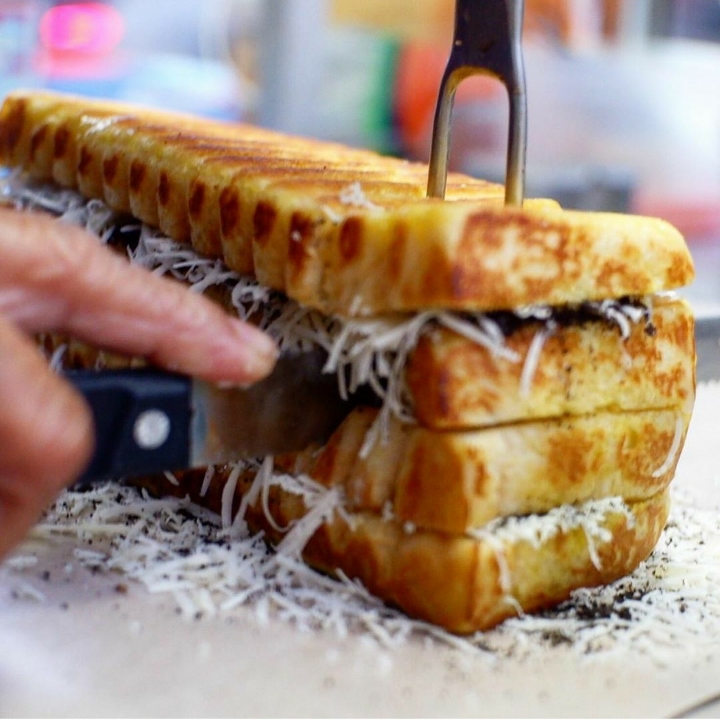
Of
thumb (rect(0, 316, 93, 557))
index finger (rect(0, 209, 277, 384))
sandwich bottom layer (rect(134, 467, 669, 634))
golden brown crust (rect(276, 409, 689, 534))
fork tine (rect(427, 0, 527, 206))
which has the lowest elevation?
sandwich bottom layer (rect(134, 467, 669, 634))

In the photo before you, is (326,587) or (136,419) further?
(326,587)

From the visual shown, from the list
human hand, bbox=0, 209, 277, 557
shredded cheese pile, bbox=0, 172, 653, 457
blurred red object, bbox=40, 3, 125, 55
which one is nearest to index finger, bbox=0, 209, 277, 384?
human hand, bbox=0, 209, 277, 557

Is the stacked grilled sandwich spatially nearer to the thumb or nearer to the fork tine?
the fork tine

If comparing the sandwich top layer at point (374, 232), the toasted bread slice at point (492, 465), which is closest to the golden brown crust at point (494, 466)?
the toasted bread slice at point (492, 465)

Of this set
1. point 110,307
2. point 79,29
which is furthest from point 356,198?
point 79,29

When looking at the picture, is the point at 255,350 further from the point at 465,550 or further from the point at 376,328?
the point at 465,550

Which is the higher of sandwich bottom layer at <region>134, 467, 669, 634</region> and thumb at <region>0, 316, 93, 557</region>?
thumb at <region>0, 316, 93, 557</region>

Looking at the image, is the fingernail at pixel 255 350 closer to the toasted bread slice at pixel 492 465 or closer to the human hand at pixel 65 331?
the human hand at pixel 65 331
